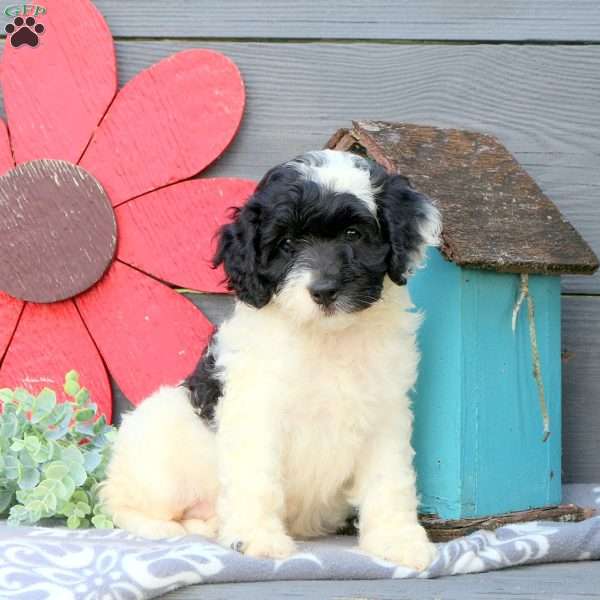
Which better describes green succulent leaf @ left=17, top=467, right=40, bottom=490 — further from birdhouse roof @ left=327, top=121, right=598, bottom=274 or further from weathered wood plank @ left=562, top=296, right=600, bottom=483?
weathered wood plank @ left=562, top=296, right=600, bottom=483

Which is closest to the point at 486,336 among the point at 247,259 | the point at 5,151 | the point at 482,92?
the point at 247,259

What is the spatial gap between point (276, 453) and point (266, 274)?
56 centimetres

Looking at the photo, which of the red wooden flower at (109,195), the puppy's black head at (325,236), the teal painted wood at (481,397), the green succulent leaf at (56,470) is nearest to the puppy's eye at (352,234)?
the puppy's black head at (325,236)

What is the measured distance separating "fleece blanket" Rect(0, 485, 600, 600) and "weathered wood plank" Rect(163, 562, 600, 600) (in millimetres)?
34

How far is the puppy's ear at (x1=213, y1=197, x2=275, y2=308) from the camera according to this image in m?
2.81

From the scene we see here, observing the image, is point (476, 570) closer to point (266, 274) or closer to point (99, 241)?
point (266, 274)

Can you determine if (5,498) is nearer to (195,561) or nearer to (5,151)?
(195,561)

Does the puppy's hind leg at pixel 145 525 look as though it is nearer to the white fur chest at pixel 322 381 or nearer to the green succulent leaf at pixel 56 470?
the green succulent leaf at pixel 56 470

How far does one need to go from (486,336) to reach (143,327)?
4.98 ft

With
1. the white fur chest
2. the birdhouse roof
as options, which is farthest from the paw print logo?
the white fur chest

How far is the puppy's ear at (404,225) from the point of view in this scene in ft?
9.32

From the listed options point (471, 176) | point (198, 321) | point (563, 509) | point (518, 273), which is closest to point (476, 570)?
point (563, 509)

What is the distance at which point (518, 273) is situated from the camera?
3094 mm

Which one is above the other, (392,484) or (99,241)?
(99,241)
